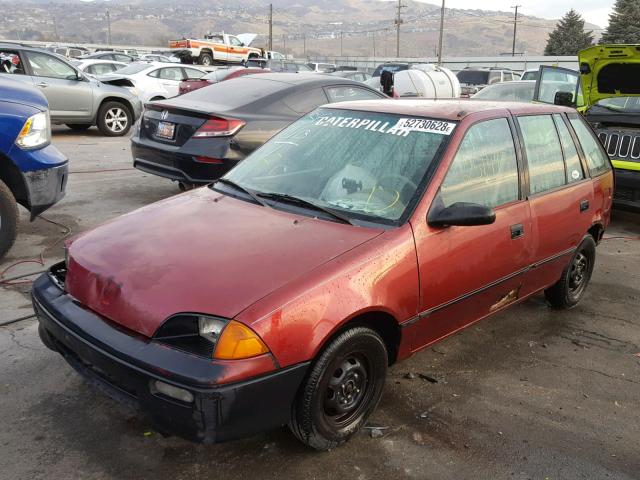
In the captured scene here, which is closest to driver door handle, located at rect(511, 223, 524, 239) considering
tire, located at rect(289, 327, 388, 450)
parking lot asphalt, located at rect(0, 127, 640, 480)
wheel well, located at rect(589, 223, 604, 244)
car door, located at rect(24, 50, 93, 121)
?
parking lot asphalt, located at rect(0, 127, 640, 480)

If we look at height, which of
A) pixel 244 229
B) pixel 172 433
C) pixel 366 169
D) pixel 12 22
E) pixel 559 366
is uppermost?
pixel 12 22

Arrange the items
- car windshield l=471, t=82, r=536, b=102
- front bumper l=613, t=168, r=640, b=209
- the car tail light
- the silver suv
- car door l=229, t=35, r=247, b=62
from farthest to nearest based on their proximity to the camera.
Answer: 1. car door l=229, t=35, r=247, b=62
2. car windshield l=471, t=82, r=536, b=102
3. the silver suv
4. front bumper l=613, t=168, r=640, b=209
5. the car tail light

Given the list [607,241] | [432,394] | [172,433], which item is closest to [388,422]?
[432,394]

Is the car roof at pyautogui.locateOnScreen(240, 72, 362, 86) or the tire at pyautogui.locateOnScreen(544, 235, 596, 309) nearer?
the tire at pyautogui.locateOnScreen(544, 235, 596, 309)

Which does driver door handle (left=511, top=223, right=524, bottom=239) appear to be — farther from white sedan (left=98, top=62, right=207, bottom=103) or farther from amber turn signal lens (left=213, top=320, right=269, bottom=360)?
white sedan (left=98, top=62, right=207, bottom=103)

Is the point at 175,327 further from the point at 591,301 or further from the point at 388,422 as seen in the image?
the point at 591,301

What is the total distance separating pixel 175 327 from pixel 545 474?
1810mm

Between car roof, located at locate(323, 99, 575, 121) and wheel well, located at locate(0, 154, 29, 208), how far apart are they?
2.78 metres

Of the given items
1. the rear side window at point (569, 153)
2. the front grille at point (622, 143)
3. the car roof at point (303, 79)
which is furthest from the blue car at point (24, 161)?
the front grille at point (622, 143)

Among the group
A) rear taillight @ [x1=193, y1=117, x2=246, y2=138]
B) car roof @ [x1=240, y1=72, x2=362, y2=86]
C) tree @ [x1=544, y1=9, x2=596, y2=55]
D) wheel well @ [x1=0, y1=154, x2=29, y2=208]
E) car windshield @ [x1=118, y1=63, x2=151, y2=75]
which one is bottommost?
wheel well @ [x1=0, y1=154, x2=29, y2=208]

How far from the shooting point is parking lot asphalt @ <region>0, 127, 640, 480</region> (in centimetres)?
269

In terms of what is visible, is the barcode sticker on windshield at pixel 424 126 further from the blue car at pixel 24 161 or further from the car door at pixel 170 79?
the car door at pixel 170 79

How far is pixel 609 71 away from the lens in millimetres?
6816

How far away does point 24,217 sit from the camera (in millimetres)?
6500
